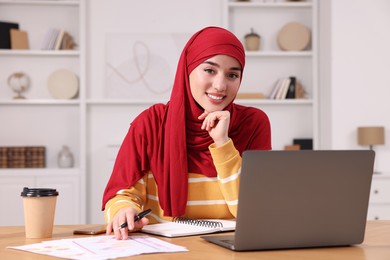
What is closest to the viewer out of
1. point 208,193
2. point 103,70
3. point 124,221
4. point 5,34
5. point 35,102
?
point 124,221

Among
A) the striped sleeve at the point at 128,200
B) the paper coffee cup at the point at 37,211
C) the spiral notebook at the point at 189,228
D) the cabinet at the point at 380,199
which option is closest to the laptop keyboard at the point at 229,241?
the spiral notebook at the point at 189,228

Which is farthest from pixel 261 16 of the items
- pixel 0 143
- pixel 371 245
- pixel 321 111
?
pixel 371 245

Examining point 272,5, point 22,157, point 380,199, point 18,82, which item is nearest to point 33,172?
point 22,157

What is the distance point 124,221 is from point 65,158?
141 inches

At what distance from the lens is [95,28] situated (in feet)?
17.1

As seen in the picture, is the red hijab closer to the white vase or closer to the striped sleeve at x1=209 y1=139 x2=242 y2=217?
the striped sleeve at x1=209 y1=139 x2=242 y2=217

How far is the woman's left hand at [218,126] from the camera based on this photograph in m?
1.82

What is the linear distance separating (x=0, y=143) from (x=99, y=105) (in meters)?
0.88

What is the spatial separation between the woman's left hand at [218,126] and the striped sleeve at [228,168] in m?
0.02

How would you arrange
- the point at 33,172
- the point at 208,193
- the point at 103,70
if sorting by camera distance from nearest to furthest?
the point at 208,193, the point at 33,172, the point at 103,70

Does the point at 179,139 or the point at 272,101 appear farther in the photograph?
the point at 272,101

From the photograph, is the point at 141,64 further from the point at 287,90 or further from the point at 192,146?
the point at 192,146

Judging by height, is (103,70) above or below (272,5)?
below

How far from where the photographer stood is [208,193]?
1.91m
